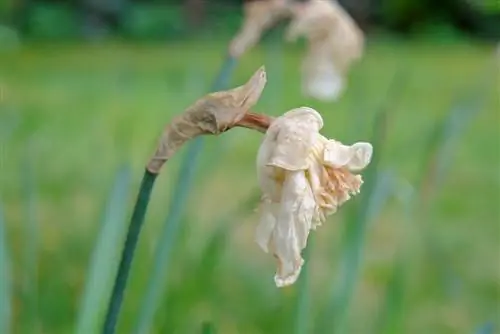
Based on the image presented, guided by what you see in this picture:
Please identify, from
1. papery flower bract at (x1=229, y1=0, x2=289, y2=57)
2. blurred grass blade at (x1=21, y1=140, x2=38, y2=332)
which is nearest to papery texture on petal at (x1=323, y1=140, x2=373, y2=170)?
papery flower bract at (x1=229, y1=0, x2=289, y2=57)

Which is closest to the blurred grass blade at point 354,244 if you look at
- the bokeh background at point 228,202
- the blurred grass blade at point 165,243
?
the bokeh background at point 228,202

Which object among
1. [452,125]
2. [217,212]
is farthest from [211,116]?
[217,212]

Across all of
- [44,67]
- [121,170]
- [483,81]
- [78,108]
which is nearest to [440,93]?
[78,108]

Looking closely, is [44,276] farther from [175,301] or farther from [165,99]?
[165,99]

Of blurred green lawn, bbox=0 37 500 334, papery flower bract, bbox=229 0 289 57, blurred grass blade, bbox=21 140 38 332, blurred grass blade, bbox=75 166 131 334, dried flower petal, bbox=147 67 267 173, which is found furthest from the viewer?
blurred green lawn, bbox=0 37 500 334

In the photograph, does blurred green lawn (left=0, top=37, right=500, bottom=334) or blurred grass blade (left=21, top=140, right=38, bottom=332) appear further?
blurred green lawn (left=0, top=37, right=500, bottom=334)

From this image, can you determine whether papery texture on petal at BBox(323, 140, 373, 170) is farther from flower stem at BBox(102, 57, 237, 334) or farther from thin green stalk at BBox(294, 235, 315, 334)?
thin green stalk at BBox(294, 235, 315, 334)
